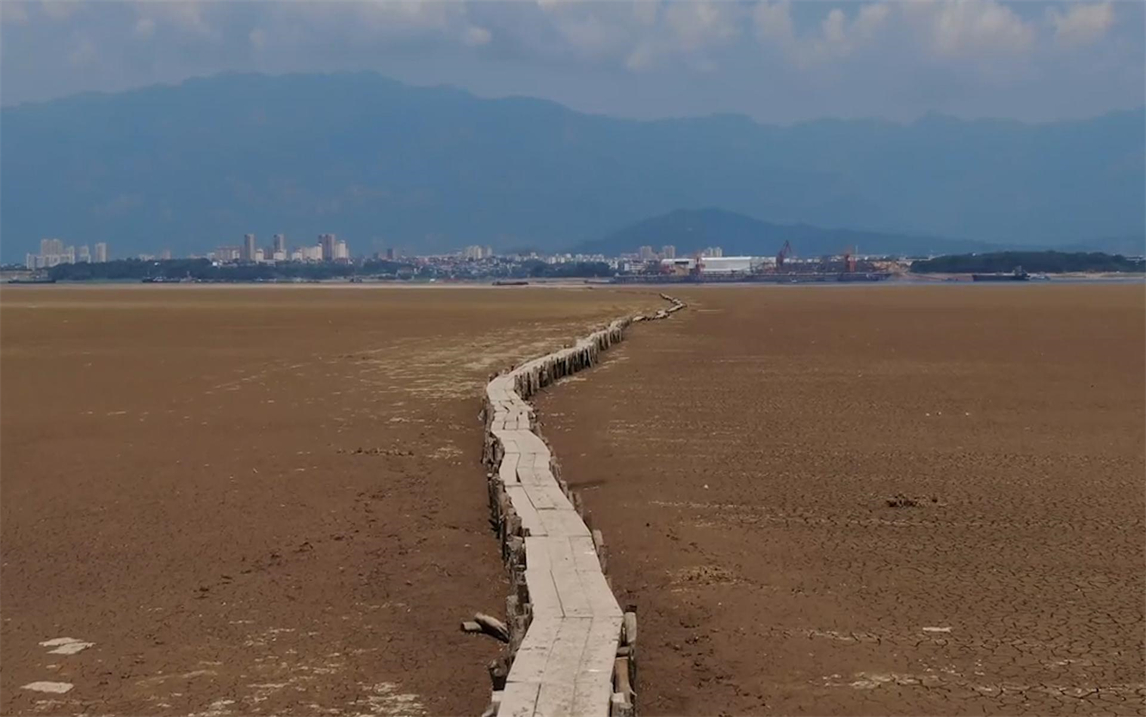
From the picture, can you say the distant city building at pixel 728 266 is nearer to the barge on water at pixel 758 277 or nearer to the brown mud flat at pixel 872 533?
the barge on water at pixel 758 277

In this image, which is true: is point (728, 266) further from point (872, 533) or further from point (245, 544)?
point (245, 544)

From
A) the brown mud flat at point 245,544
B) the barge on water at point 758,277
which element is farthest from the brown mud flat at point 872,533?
the barge on water at point 758,277

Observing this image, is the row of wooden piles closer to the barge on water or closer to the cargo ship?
the cargo ship

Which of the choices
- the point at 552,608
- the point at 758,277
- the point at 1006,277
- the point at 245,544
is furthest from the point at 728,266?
the point at 552,608

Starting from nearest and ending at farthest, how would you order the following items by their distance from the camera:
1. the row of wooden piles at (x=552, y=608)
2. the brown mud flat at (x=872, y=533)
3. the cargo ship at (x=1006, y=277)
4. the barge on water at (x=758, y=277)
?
1. the row of wooden piles at (x=552, y=608)
2. the brown mud flat at (x=872, y=533)
3. the cargo ship at (x=1006, y=277)
4. the barge on water at (x=758, y=277)

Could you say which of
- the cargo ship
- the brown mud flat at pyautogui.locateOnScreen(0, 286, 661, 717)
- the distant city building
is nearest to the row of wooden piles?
the brown mud flat at pyautogui.locateOnScreen(0, 286, 661, 717)

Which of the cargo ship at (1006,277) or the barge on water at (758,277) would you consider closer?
the cargo ship at (1006,277)

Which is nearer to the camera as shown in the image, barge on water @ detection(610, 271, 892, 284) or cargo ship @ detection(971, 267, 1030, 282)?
cargo ship @ detection(971, 267, 1030, 282)
